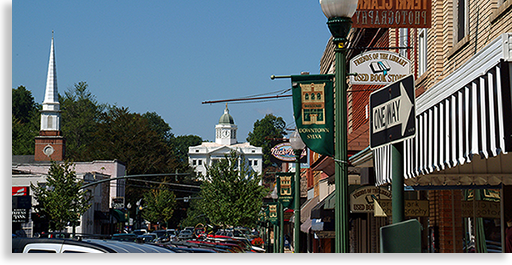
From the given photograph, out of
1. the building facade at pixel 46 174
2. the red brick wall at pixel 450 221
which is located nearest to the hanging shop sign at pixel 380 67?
the red brick wall at pixel 450 221

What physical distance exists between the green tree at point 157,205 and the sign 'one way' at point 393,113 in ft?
262

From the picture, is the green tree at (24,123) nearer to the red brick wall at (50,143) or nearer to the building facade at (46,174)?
the building facade at (46,174)

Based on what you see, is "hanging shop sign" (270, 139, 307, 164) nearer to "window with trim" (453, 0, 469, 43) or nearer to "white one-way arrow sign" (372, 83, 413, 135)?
"window with trim" (453, 0, 469, 43)


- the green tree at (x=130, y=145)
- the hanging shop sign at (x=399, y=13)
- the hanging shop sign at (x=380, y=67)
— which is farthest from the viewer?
the green tree at (x=130, y=145)

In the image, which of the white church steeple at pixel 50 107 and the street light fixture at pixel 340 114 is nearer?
the street light fixture at pixel 340 114

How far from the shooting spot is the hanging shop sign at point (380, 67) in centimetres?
1406

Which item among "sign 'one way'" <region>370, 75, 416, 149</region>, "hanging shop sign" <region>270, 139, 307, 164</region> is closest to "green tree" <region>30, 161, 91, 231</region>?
"hanging shop sign" <region>270, 139, 307, 164</region>

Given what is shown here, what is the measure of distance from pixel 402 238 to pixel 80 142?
117981mm

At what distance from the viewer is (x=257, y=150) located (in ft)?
632

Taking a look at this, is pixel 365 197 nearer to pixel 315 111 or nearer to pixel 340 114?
pixel 315 111

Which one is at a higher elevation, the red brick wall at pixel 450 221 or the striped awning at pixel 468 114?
the striped awning at pixel 468 114

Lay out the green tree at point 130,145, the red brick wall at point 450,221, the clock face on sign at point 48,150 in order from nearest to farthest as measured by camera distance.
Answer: the red brick wall at point 450,221 < the clock face on sign at point 48,150 < the green tree at point 130,145

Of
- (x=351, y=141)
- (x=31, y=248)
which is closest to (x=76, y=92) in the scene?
(x=351, y=141)

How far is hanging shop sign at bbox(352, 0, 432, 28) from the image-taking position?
13336mm
